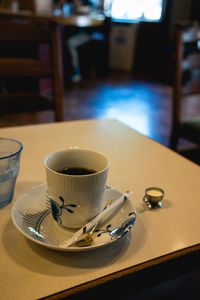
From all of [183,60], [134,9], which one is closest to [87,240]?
[183,60]

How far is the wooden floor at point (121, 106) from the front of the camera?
279cm

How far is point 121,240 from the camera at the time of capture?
1.28 feet

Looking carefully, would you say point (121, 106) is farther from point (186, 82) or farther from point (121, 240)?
point (121, 240)

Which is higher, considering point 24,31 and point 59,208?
point 24,31

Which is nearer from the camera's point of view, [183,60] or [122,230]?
[122,230]

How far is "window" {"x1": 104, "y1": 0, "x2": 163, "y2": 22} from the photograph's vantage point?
212 inches

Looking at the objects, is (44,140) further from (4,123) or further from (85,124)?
(4,123)

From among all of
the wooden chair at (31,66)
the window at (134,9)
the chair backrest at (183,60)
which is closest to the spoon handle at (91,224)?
the wooden chair at (31,66)

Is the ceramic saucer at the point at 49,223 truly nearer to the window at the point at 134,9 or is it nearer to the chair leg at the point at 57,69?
the chair leg at the point at 57,69

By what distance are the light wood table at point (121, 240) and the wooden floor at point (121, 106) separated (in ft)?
5.82

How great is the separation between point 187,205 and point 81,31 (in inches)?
178

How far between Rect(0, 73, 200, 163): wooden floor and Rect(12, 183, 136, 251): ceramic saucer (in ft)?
6.66

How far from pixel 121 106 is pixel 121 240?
124 inches

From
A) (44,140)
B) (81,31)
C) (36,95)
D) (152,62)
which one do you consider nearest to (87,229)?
(44,140)
